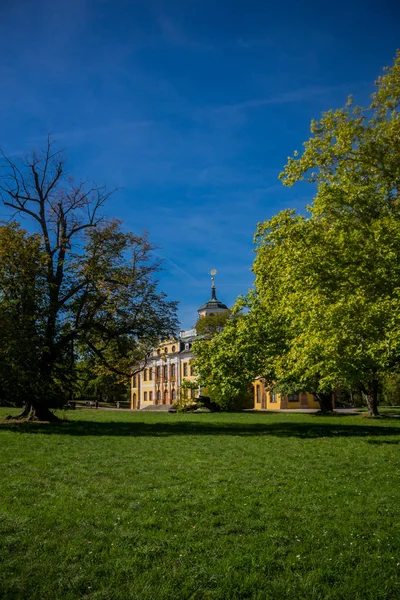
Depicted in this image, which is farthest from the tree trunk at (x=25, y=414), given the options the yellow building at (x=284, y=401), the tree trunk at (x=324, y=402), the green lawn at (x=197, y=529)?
the yellow building at (x=284, y=401)

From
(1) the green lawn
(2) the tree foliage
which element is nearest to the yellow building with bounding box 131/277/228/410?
(2) the tree foliage

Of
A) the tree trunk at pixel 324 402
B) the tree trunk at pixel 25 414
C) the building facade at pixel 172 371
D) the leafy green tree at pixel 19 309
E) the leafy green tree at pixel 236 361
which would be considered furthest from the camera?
the building facade at pixel 172 371

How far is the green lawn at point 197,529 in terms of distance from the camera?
17.0 feet

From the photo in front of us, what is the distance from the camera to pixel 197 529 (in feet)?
22.7

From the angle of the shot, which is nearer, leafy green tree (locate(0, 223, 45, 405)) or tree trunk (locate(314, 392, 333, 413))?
leafy green tree (locate(0, 223, 45, 405))

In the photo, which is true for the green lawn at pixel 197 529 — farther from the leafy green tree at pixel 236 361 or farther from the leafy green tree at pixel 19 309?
the leafy green tree at pixel 236 361

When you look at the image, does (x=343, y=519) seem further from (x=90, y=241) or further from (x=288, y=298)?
(x=90, y=241)

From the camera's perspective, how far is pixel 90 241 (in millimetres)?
30031

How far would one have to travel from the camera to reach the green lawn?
518 cm

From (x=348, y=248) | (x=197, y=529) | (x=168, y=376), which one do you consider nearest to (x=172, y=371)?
(x=168, y=376)

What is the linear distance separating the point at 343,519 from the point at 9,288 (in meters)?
22.2

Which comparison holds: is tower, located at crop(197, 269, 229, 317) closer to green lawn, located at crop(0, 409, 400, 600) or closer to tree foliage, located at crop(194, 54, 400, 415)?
tree foliage, located at crop(194, 54, 400, 415)

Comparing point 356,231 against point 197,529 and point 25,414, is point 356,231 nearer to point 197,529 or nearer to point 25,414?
point 197,529

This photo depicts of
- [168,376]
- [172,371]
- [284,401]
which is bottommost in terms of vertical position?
[284,401]
